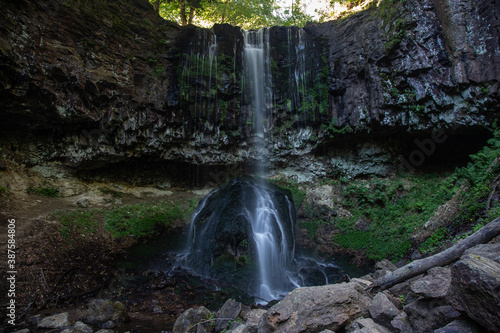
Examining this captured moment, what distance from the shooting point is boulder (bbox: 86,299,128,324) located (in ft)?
16.7

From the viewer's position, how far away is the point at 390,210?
10.0m

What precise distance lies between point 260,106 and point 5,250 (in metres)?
10.7

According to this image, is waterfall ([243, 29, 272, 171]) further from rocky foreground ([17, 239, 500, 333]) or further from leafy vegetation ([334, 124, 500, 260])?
rocky foreground ([17, 239, 500, 333])

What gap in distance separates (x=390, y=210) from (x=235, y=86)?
9.01m

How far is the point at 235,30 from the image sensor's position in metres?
12.7

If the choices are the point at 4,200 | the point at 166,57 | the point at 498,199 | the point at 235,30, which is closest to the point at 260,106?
the point at 235,30

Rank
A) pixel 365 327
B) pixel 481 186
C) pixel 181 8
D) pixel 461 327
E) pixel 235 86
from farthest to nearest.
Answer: pixel 181 8 < pixel 235 86 < pixel 481 186 < pixel 365 327 < pixel 461 327

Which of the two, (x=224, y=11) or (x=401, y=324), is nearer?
(x=401, y=324)

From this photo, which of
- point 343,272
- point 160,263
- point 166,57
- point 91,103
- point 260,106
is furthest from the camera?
point 260,106

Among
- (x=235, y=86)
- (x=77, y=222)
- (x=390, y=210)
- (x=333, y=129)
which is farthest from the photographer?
(x=235, y=86)

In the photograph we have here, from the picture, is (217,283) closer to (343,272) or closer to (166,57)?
(343,272)

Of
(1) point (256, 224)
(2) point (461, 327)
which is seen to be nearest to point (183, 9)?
(1) point (256, 224)

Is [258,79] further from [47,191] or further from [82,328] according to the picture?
[82,328]

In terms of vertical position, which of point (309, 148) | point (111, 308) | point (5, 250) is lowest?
point (111, 308)
